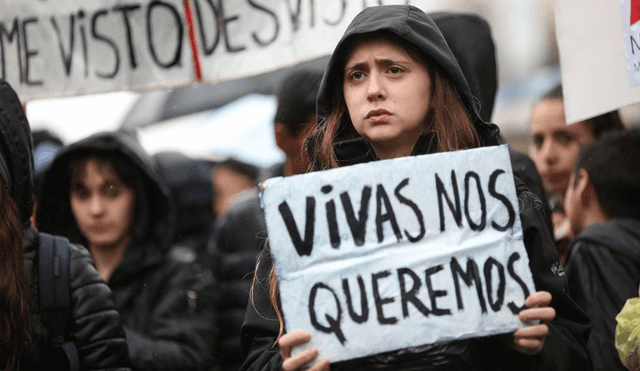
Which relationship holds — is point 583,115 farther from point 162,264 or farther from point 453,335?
point 162,264

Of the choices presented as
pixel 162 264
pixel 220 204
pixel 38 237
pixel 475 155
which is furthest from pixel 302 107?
pixel 220 204

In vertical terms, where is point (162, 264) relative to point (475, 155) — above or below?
below

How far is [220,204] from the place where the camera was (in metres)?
7.75

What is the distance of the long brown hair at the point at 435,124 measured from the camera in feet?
8.00

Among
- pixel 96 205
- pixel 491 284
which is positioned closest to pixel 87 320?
pixel 491 284

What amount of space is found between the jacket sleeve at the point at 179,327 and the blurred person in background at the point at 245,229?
45 centimetres

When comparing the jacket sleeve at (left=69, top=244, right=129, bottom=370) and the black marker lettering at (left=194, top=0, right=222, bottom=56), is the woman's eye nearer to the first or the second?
the jacket sleeve at (left=69, top=244, right=129, bottom=370)

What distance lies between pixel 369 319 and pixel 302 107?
8.52ft

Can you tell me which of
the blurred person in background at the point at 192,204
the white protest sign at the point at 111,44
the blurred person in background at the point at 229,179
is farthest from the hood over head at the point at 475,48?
the blurred person in background at the point at 229,179

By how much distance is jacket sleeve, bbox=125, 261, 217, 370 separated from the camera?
3.87 m

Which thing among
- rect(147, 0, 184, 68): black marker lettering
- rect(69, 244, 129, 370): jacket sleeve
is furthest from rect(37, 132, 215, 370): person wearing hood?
rect(69, 244, 129, 370): jacket sleeve

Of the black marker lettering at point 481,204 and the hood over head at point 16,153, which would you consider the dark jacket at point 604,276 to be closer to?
the black marker lettering at point 481,204

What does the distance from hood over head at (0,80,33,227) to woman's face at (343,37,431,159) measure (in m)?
1.10

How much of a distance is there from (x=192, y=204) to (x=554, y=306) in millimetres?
4871
